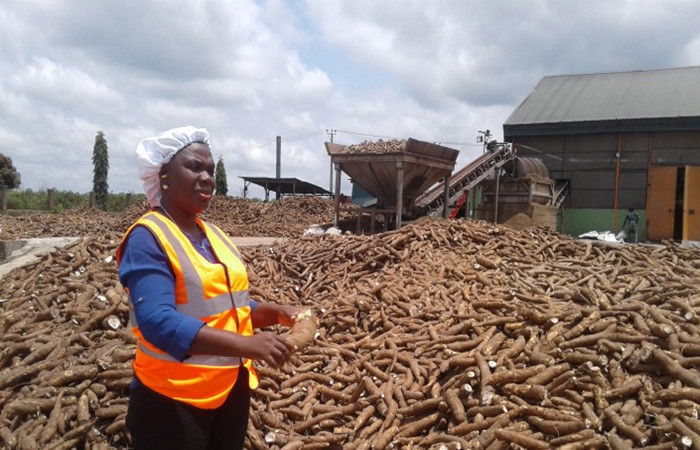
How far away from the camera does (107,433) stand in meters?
3.42

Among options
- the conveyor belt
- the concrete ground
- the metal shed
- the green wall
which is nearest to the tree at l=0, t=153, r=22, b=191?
the metal shed

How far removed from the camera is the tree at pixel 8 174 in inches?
1133

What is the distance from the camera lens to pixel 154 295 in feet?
5.53

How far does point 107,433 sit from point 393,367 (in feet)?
7.24

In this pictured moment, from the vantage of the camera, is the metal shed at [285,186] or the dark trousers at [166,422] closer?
the dark trousers at [166,422]

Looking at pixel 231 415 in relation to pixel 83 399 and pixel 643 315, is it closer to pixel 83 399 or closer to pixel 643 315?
pixel 83 399

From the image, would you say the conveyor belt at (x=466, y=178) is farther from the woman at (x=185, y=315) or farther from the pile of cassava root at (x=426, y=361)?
the woman at (x=185, y=315)

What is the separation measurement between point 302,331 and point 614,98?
1933 centimetres

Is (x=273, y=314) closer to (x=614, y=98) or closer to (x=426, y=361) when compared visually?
(x=426, y=361)

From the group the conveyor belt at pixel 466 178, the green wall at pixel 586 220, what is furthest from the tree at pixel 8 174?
the green wall at pixel 586 220

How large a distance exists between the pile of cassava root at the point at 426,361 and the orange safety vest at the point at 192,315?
5.78 feet

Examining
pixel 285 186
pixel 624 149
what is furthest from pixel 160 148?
pixel 285 186

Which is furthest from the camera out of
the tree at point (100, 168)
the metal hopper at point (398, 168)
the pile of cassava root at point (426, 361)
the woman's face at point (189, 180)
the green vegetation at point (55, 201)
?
the tree at point (100, 168)

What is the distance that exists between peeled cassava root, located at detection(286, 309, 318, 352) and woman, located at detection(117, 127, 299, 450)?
0.17 ft
